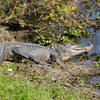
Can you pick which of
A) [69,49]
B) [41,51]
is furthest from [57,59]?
[69,49]

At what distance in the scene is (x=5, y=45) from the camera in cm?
862

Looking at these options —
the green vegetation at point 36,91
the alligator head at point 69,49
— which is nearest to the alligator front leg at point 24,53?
the alligator head at point 69,49

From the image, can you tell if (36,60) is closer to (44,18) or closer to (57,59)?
(57,59)

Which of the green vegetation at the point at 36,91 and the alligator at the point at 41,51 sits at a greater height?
the green vegetation at the point at 36,91

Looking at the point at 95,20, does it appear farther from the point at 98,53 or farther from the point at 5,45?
the point at 5,45

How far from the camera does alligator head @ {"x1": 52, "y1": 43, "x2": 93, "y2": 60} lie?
927 cm

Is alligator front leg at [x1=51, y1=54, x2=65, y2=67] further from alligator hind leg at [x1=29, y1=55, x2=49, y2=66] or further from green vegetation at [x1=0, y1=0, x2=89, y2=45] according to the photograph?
green vegetation at [x1=0, y1=0, x2=89, y2=45]

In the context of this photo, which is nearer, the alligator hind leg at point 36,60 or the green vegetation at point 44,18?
the alligator hind leg at point 36,60

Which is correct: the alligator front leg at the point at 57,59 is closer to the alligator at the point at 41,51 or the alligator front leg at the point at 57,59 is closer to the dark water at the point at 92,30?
the alligator at the point at 41,51

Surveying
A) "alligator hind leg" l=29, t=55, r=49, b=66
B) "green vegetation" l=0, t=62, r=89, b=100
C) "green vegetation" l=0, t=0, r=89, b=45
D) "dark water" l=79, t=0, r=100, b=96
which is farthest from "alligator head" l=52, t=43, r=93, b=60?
"green vegetation" l=0, t=62, r=89, b=100

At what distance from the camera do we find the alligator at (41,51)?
28.0 feet

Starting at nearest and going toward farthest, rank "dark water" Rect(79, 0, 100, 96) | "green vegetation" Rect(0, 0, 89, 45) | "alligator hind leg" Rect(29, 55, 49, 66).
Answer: "alligator hind leg" Rect(29, 55, 49, 66) → "dark water" Rect(79, 0, 100, 96) → "green vegetation" Rect(0, 0, 89, 45)

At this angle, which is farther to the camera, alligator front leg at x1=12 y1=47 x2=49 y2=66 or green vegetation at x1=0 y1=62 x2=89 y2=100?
alligator front leg at x1=12 y1=47 x2=49 y2=66

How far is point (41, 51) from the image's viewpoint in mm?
8914
